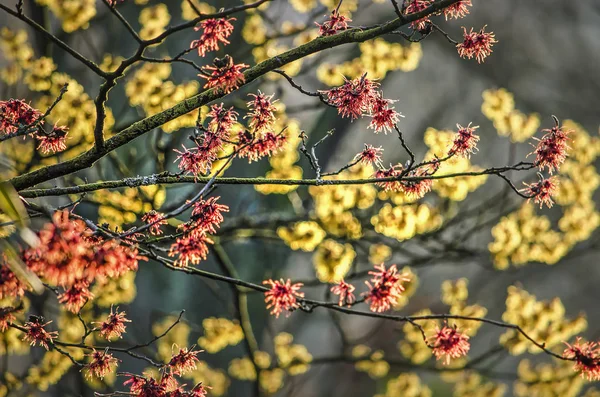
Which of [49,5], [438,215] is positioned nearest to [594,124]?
[438,215]

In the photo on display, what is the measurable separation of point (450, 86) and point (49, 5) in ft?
26.2

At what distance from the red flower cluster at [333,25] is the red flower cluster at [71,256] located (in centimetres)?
109

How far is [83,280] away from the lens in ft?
5.71

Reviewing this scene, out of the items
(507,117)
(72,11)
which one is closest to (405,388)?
(507,117)

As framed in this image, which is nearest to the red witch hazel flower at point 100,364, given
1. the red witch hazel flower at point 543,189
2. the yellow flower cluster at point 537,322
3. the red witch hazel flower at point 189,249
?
the red witch hazel flower at point 189,249

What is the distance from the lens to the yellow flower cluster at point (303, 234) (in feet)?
14.0

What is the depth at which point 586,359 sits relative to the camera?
2174 mm

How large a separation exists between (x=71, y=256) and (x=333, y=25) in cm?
129

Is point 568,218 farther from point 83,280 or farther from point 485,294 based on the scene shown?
point 485,294

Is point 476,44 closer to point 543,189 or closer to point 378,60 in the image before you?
point 543,189

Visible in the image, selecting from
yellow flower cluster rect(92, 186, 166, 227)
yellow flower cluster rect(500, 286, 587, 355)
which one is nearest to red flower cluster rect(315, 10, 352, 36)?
yellow flower cluster rect(92, 186, 166, 227)

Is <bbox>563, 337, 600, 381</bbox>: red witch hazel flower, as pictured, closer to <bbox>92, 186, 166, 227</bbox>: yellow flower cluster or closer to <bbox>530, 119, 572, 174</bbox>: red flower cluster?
<bbox>530, 119, 572, 174</bbox>: red flower cluster

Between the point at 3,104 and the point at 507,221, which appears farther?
the point at 507,221

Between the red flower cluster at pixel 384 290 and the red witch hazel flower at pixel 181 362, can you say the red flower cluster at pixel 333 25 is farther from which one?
the red witch hazel flower at pixel 181 362
